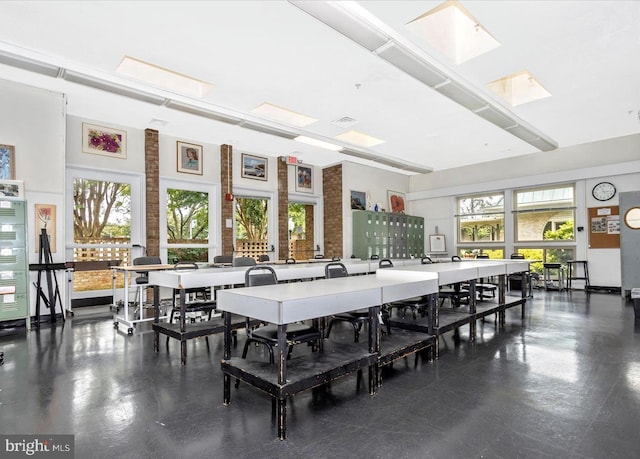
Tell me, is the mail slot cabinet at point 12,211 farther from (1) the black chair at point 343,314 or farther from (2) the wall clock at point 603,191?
(2) the wall clock at point 603,191

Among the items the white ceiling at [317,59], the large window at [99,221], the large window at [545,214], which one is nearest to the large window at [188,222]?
the large window at [99,221]

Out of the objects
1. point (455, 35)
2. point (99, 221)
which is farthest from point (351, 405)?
point (99, 221)

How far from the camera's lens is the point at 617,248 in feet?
27.9

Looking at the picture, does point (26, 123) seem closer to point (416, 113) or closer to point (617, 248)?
point (416, 113)

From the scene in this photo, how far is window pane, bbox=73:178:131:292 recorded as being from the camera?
6688 mm

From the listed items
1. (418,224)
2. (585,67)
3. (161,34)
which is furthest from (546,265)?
(161,34)

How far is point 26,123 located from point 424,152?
8231 mm

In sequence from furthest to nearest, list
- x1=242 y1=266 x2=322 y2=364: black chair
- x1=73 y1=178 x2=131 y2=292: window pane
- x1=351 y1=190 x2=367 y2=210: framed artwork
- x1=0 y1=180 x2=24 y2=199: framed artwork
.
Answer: x1=351 y1=190 x2=367 y2=210: framed artwork
x1=73 y1=178 x2=131 y2=292: window pane
x1=0 y1=180 x2=24 y2=199: framed artwork
x1=242 y1=266 x2=322 y2=364: black chair

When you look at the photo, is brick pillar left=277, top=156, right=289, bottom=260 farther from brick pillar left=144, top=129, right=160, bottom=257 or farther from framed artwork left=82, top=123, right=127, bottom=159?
framed artwork left=82, top=123, right=127, bottom=159

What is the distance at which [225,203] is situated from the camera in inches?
332

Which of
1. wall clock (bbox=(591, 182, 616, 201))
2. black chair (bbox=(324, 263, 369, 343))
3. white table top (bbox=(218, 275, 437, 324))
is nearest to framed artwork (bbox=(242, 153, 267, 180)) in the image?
black chair (bbox=(324, 263, 369, 343))

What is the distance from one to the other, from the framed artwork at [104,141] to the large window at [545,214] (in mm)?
10234

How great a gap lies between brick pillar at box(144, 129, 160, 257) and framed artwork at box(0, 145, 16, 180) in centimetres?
219

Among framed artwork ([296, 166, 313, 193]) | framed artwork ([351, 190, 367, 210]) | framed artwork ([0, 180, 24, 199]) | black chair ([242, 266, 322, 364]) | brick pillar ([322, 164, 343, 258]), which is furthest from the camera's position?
framed artwork ([351, 190, 367, 210])
